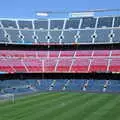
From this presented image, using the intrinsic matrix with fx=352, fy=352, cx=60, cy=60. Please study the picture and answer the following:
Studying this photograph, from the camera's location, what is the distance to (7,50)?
206 ft

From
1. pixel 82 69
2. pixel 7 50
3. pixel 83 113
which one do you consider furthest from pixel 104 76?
pixel 83 113

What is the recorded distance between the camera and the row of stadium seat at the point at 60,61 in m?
58.5

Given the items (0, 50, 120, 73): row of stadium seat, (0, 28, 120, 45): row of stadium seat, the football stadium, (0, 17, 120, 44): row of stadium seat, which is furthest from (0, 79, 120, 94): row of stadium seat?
(0, 17, 120, 44): row of stadium seat

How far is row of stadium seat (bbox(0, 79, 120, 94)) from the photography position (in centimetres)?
5097

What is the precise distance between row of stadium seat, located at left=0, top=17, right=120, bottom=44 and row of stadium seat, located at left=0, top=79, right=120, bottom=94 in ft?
29.7

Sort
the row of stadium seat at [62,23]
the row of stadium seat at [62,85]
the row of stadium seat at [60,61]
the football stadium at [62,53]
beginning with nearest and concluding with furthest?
the row of stadium seat at [62,85], the football stadium at [62,53], the row of stadium seat at [60,61], the row of stadium seat at [62,23]

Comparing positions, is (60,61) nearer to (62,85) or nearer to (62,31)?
(62,85)

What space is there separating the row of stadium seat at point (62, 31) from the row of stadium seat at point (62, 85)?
9064mm

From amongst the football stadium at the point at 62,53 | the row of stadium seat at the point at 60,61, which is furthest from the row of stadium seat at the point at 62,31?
the row of stadium seat at the point at 60,61

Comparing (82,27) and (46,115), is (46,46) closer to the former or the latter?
(82,27)

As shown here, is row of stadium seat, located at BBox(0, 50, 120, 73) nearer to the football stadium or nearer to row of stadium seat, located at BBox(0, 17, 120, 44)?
the football stadium

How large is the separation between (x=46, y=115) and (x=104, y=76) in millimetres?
33533

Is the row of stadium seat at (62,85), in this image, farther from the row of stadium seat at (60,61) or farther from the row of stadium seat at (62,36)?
the row of stadium seat at (62,36)

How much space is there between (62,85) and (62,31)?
14950 mm
